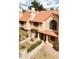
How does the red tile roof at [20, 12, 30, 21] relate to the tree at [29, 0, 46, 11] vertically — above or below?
below

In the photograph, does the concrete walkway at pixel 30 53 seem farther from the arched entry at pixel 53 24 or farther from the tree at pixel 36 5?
the tree at pixel 36 5

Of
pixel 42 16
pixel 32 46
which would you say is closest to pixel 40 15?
pixel 42 16

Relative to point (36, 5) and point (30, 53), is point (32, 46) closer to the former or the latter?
point (30, 53)

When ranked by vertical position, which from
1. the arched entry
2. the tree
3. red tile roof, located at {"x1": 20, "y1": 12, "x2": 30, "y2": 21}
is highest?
the tree

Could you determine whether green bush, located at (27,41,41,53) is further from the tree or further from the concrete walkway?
the tree

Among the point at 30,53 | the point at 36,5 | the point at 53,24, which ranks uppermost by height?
the point at 36,5

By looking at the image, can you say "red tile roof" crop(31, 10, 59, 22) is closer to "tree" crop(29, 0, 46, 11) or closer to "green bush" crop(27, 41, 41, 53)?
"tree" crop(29, 0, 46, 11)

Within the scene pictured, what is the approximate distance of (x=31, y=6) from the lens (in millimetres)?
1479

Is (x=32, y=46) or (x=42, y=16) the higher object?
(x=42, y=16)

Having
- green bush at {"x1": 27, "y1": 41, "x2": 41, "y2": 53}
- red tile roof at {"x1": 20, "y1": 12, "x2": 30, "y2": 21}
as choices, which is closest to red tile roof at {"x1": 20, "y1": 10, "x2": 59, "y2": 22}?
red tile roof at {"x1": 20, "y1": 12, "x2": 30, "y2": 21}

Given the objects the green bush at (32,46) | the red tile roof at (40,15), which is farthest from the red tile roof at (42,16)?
the green bush at (32,46)
